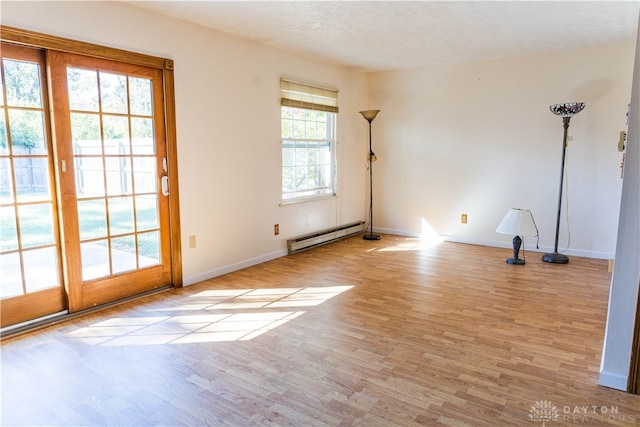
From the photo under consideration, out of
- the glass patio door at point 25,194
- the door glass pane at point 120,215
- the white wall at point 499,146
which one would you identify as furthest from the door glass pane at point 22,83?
the white wall at point 499,146

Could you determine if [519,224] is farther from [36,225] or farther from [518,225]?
[36,225]

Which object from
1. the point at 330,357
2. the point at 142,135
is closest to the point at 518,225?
the point at 330,357

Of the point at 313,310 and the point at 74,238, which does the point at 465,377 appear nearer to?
the point at 313,310

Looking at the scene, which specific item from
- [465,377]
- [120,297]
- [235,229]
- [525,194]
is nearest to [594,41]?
[525,194]

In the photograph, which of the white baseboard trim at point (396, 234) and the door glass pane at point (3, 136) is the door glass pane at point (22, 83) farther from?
the white baseboard trim at point (396, 234)

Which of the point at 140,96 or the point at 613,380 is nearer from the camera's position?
the point at 613,380

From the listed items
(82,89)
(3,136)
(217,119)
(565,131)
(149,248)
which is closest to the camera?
(3,136)

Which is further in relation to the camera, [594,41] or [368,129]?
[368,129]

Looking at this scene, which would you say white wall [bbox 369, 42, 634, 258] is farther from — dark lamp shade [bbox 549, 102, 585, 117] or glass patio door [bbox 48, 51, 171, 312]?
glass patio door [bbox 48, 51, 171, 312]

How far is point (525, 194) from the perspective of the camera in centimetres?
512

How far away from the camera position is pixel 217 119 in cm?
396

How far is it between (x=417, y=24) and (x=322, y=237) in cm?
279

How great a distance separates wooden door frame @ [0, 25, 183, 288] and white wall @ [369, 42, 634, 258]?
3342mm

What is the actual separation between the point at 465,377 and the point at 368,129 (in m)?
4.47
